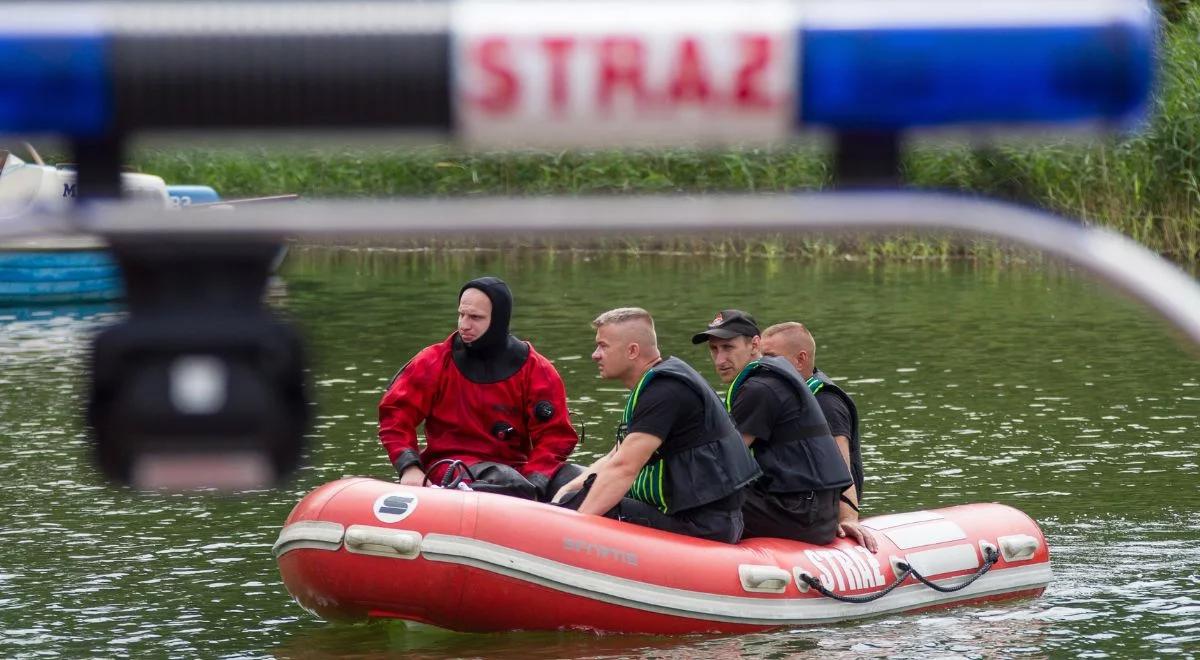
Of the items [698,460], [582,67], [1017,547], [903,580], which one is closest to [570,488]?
[698,460]

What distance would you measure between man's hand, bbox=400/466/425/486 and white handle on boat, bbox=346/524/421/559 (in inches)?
29.6

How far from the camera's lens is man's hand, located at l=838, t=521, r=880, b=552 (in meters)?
8.11

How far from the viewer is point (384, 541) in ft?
24.2

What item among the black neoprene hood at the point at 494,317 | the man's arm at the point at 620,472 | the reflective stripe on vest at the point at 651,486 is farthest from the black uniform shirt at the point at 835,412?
the black neoprene hood at the point at 494,317

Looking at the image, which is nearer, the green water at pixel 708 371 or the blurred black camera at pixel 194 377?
the blurred black camera at pixel 194 377

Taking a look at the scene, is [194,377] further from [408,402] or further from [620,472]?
[408,402]

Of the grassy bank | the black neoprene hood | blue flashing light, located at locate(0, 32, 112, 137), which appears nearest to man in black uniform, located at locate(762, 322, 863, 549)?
the black neoprene hood

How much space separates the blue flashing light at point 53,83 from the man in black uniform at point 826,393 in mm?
6259

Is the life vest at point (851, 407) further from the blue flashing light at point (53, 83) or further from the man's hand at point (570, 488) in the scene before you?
the blue flashing light at point (53, 83)

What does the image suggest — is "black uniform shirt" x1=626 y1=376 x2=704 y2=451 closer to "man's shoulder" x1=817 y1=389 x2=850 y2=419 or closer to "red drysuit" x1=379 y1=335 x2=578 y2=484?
"man's shoulder" x1=817 y1=389 x2=850 y2=419

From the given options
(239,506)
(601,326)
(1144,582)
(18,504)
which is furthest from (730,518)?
(18,504)

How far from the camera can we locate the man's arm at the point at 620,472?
719 cm

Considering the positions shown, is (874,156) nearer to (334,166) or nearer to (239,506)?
(334,166)

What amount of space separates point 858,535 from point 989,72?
260 inches
